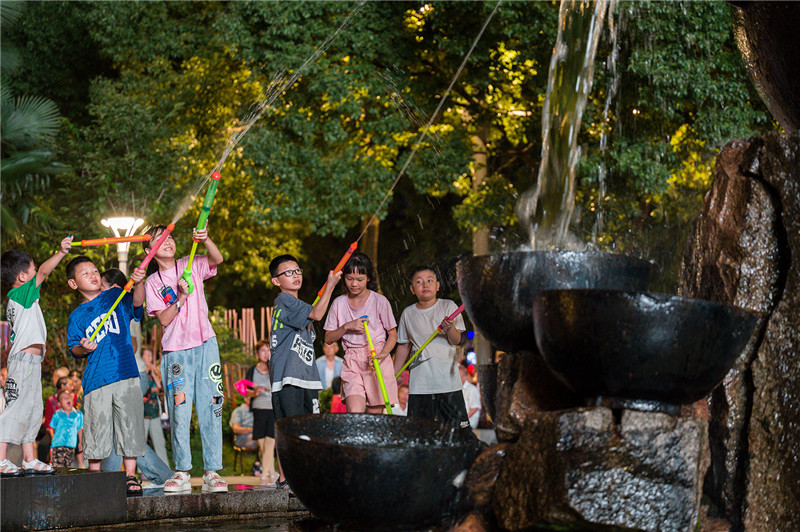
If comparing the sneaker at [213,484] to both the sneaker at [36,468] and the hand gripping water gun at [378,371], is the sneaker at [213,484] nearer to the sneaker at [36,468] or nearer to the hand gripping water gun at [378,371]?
the sneaker at [36,468]

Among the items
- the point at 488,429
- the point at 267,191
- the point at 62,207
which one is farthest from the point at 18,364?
A: the point at 62,207

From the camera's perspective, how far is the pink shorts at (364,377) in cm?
591

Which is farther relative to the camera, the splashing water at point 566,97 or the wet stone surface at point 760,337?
the splashing water at point 566,97

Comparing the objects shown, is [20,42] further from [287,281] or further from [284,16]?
[287,281]

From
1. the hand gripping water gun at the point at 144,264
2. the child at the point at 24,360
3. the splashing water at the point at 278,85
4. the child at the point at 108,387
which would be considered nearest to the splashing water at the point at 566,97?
the hand gripping water gun at the point at 144,264

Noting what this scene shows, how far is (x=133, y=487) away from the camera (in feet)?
16.8

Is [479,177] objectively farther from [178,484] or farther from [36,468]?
[36,468]

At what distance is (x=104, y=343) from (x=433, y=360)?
227 centimetres

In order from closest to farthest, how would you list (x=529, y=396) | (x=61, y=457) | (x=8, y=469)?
(x=529, y=396), (x=8, y=469), (x=61, y=457)

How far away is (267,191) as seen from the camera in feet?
43.5

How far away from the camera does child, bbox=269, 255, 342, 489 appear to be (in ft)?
18.2

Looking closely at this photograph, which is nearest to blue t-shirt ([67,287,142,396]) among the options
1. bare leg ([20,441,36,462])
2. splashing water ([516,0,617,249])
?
bare leg ([20,441,36,462])

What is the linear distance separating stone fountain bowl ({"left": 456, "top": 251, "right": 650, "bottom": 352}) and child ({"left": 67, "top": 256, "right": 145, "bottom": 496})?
9.07 ft

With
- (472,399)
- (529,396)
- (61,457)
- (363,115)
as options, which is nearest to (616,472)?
(529,396)
